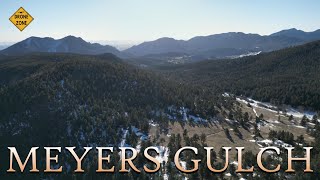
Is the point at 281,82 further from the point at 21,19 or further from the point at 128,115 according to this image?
the point at 21,19

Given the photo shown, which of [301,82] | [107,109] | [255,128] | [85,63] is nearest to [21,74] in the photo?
[85,63]

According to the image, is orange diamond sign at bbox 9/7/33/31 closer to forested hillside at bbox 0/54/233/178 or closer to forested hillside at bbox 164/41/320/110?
forested hillside at bbox 0/54/233/178

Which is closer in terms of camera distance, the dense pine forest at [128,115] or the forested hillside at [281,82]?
the dense pine forest at [128,115]

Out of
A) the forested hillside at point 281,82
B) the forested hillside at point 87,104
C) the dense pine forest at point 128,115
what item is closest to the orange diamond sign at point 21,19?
the dense pine forest at point 128,115

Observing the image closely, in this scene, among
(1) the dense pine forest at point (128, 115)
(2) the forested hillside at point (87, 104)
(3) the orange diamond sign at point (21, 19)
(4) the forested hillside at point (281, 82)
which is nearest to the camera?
(3) the orange diamond sign at point (21, 19)

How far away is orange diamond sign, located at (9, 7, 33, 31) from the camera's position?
5688 cm

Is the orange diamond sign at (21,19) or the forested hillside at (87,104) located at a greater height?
the orange diamond sign at (21,19)

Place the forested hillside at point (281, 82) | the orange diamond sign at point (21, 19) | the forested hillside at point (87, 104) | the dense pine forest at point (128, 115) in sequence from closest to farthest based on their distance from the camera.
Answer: the orange diamond sign at point (21, 19) < the dense pine forest at point (128, 115) < the forested hillside at point (87, 104) < the forested hillside at point (281, 82)

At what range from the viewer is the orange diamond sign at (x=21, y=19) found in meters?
56.9

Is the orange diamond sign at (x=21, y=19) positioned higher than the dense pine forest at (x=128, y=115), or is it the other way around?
the orange diamond sign at (x=21, y=19)

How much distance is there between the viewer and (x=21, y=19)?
5747cm

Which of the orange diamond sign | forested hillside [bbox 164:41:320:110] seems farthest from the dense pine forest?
the orange diamond sign

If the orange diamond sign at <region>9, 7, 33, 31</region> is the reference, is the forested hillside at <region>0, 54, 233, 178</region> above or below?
below

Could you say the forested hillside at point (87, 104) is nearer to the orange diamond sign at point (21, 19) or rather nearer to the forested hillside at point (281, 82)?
the forested hillside at point (281, 82)
